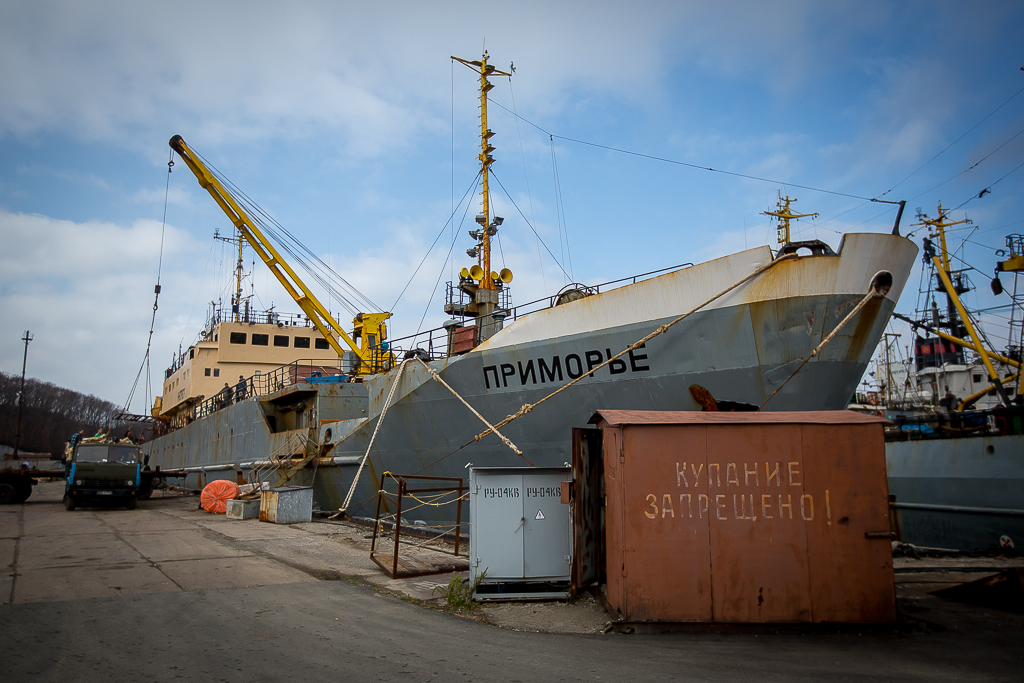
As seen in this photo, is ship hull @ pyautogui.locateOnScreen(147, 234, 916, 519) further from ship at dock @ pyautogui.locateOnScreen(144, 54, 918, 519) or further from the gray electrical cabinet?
the gray electrical cabinet

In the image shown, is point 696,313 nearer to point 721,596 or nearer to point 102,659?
point 721,596

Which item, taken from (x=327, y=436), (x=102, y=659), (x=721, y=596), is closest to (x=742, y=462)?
(x=721, y=596)

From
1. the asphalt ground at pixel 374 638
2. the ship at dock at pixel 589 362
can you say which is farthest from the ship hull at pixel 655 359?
the asphalt ground at pixel 374 638

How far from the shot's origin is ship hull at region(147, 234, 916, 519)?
838cm

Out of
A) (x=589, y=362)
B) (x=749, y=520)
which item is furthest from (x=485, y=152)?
(x=749, y=520)

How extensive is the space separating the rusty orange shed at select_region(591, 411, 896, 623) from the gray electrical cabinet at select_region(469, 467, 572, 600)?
33.7 inches

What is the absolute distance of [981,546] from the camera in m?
12.6

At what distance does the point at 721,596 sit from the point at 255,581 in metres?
5.00

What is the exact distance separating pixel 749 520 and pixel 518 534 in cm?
226

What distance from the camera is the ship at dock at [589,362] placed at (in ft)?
27.6

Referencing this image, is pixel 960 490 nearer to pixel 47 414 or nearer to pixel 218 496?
pixel 218 496

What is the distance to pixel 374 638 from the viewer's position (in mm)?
4980

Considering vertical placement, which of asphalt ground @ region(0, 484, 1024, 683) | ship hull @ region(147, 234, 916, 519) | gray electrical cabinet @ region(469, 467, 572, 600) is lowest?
asphalt ground @ region(0, 484, 1024, 683)

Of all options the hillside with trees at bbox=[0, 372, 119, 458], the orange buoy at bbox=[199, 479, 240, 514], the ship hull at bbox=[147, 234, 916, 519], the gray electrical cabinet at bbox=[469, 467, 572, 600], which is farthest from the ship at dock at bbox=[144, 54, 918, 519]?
the hillside with trees at bbox=[0, 372, 119, 458]
